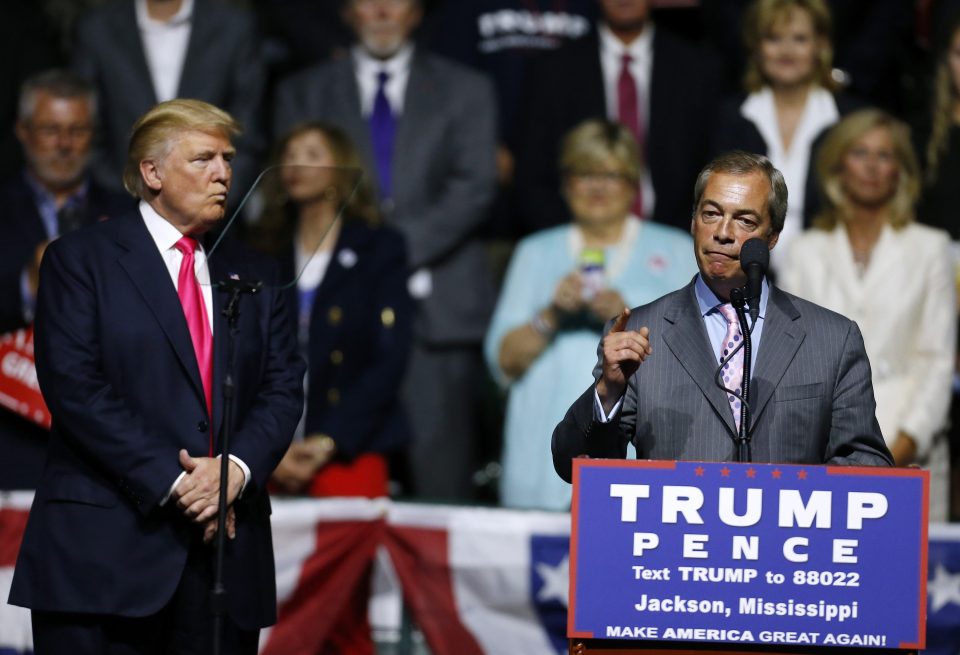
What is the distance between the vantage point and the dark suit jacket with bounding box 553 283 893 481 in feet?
12.9

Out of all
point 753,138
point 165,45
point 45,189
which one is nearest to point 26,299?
point 45,189

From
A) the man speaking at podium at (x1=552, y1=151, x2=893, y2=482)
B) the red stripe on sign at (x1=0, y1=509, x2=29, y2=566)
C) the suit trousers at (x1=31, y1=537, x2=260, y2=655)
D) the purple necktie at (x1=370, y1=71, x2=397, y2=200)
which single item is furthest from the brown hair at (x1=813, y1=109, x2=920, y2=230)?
the suit trousers at (x1=31, y1=537, x2=260, y2=655)

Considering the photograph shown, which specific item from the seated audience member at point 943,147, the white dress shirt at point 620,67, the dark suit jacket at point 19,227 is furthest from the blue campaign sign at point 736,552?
the white dress shirt at point 620,67

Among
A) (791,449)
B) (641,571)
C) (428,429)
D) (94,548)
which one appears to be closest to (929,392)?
(428,429)

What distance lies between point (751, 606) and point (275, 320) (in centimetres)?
156

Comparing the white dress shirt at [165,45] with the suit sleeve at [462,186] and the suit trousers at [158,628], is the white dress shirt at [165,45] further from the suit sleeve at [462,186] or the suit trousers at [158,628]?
the suit trousers at [158,628]

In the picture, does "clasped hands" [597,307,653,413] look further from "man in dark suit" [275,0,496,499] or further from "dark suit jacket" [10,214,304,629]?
"man in dark suit" [275,0,496,499]

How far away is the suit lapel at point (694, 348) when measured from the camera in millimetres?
3938

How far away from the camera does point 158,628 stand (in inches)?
164

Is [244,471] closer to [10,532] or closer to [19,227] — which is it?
[10,532]

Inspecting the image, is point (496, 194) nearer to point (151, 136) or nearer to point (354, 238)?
point (354, 238)

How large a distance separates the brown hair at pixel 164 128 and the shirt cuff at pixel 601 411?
4.11ft

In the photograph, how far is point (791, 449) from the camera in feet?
12.9

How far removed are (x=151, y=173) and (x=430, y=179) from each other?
137 inches
